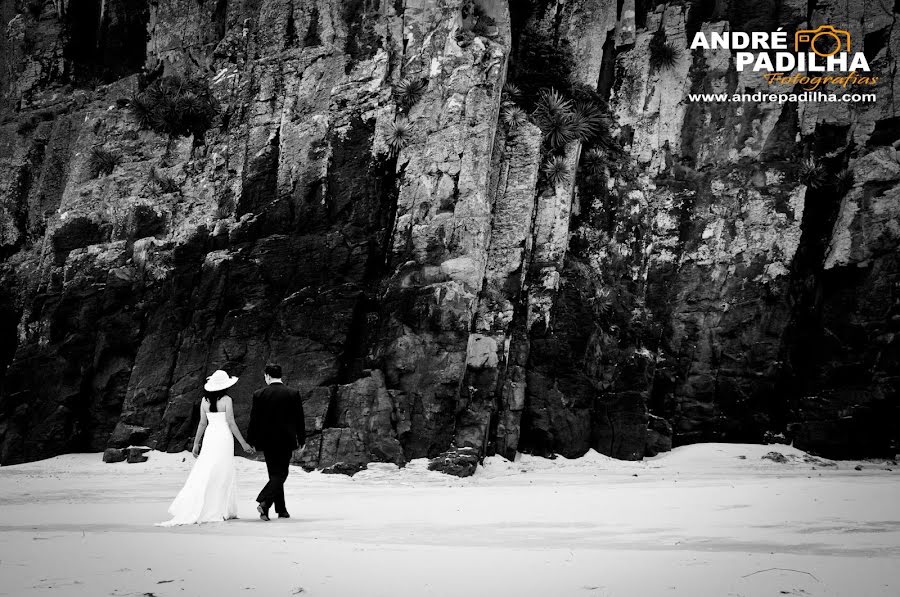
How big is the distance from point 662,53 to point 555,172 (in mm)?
5323

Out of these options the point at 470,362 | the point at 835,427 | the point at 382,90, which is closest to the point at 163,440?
the point at 470,362

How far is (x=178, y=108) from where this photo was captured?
60.2 ft

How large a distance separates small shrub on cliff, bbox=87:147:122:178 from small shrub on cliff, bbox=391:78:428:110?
832cm

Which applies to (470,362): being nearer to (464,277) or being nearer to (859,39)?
(464,277)

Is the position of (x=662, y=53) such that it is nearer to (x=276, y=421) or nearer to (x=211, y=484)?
(x=276, y=421)

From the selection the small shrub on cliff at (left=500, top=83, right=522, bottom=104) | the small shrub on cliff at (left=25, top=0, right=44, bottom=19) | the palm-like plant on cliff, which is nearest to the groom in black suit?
the palm-like plant on cliff

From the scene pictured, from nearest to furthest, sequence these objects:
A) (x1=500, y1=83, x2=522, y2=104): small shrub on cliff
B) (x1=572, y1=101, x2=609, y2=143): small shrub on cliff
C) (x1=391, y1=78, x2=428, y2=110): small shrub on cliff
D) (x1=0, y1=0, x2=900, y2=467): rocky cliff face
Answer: (x1=0, y1=0, x2=900, y2=467): rocky cliff face → (x1=391, y1=78, x2=428, y2=110): small shrub on cliff → (x1=500, y1=83, x2=522, y2=104): small shrub on cliff → (x1=572, y1=101, x2=609, y2=143): small shrub on cliff

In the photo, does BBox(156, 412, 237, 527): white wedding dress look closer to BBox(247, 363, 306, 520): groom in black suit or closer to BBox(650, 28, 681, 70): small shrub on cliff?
BBox(247, 363, 306, 520): groom in black suit

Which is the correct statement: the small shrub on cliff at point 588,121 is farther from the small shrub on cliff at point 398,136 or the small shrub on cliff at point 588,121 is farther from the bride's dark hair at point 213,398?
the bride's dark hair at point 213,398

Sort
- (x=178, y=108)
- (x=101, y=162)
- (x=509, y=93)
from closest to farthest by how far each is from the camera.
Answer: (x=509, y=93), (x=178, y=108), (x=101, y=162)

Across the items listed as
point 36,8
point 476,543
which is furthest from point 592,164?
point 36,8

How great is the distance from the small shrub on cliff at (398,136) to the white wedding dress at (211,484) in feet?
31.4

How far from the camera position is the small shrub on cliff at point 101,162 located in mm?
18766

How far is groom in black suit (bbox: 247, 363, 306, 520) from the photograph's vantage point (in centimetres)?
705
